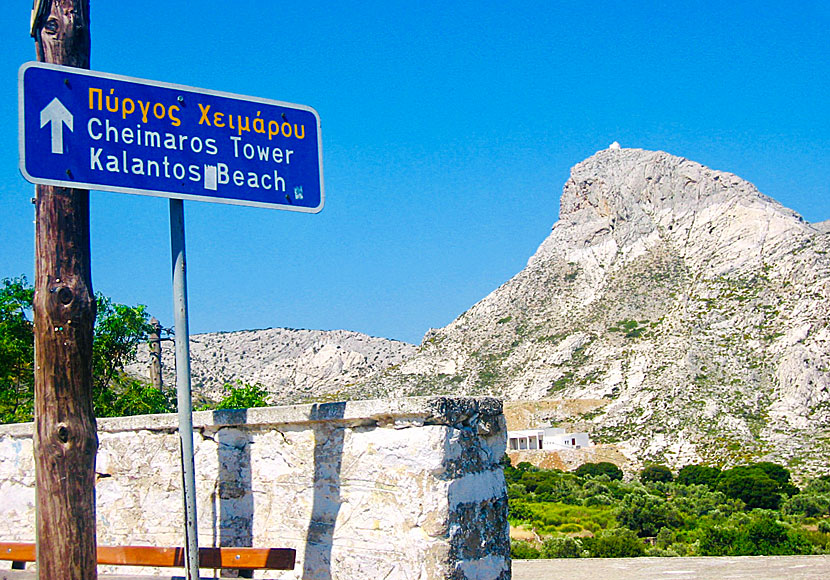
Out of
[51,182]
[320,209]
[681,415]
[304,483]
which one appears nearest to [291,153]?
[320,209]

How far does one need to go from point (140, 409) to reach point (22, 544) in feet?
34.4

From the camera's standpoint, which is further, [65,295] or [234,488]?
[234,488]

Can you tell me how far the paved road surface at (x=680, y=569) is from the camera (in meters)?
7.98

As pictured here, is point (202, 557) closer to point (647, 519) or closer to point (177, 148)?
point (177, 148)

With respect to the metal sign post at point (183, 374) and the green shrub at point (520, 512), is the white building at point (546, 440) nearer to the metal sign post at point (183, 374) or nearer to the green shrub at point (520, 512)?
the green shrub at point (520, 512)

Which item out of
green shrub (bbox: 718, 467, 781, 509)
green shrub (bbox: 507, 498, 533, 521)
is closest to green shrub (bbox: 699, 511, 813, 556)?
green shrub (bbox: 507, 498, 533, 521)

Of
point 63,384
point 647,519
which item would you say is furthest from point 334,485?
point 647,519

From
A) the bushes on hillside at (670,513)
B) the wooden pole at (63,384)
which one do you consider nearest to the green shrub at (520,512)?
the bushes on hillside at (670,513)

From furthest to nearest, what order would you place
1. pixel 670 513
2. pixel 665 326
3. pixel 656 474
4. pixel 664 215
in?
pixel 664 215 < pixel 665 326 < pixel 656 474 < pixel 670 513

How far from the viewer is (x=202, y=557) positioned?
4445mm

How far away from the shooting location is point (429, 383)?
63.0m

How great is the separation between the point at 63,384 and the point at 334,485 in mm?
1435

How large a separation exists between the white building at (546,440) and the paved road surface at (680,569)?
39.4m

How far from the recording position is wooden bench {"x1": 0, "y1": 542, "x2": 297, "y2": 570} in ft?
13.9
